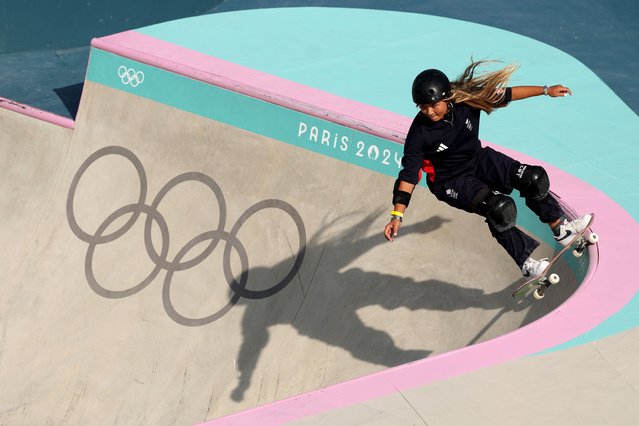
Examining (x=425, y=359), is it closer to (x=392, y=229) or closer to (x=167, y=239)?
(x=392, y=229)

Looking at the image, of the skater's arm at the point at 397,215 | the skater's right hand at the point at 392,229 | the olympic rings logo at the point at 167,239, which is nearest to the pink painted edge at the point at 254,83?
the olympic rings logo at the point at 167,239

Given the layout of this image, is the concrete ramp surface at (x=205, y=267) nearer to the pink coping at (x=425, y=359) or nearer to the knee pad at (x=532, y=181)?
the pink coping at (x=425, y=359)

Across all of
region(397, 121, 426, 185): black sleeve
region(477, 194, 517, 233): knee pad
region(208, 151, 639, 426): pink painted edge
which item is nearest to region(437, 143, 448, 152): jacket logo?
region(397, 121, 426, 185): black sleeve

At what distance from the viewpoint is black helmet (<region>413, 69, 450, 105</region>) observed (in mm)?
6141

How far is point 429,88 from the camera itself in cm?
614

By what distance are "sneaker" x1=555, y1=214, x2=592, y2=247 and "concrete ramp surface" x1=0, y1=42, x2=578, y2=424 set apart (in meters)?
0.96

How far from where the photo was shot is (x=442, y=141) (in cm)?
648

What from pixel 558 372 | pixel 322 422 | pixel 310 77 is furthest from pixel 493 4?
pixel 322 422

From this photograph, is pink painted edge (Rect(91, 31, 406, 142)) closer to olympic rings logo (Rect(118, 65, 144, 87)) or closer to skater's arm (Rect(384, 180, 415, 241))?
olympic rings logo (Rect(118, 65, 144, 87))

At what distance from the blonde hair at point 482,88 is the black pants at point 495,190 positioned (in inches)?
17.7

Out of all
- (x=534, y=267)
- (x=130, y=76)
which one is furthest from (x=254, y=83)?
(x=534, y=267)

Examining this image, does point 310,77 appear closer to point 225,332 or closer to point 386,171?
point 386,171

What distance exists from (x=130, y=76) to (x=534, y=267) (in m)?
6.43

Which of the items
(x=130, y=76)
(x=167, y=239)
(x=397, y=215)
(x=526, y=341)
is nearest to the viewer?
(x=526, y=341)
